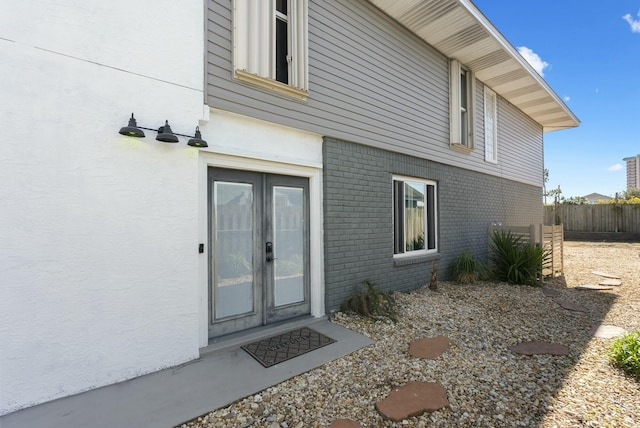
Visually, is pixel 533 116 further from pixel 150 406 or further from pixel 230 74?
pixel 150 406

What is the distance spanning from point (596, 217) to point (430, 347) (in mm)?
20322

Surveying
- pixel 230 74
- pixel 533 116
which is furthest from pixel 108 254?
pixel 533 116

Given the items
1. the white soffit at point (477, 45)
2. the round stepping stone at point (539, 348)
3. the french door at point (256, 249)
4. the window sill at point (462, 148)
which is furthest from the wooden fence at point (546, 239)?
the french door at point (256, 249)

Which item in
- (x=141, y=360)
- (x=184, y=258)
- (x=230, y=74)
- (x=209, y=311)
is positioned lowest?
(x=141, y=360)

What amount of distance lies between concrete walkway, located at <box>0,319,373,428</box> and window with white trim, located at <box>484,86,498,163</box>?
737 cm

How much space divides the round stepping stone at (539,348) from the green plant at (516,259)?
3.48m

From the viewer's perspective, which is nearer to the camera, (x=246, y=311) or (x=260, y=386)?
(x=260, y=386)

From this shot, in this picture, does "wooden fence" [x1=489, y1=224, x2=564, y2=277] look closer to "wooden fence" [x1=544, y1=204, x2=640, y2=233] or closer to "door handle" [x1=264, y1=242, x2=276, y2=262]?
"door handle" [x1=264, y1=242, x2=276, y2=262]

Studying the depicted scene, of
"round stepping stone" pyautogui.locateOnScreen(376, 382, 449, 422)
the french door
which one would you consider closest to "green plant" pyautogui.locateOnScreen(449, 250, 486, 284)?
the french door

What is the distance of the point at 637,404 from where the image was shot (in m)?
2.34

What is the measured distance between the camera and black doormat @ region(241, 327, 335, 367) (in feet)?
10.2

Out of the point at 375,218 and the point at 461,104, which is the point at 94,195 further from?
the point at 461,104

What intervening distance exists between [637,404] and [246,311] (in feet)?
12.3

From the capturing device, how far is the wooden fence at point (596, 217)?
15961mm
